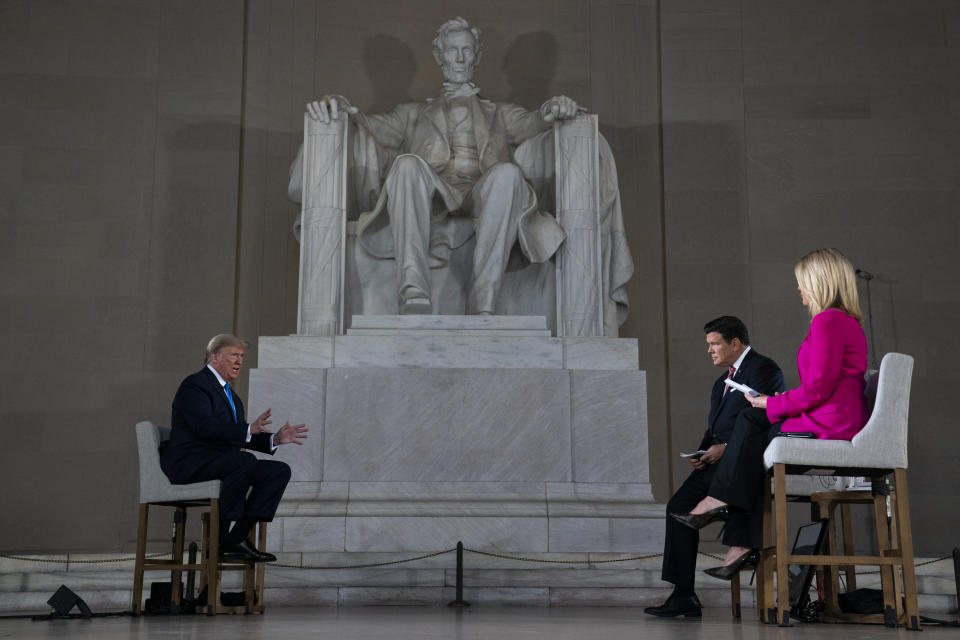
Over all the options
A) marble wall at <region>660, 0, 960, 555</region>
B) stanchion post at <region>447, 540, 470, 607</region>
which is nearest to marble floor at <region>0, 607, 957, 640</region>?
stanchion post at <region>447, 540, 470, 607</region>

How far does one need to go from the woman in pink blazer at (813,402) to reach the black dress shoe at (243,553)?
5.64ft

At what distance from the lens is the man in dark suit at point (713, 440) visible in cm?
438

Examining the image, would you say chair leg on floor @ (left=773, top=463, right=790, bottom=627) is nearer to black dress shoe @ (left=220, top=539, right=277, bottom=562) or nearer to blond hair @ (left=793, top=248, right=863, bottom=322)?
blond hair @ (left=793, top=248, right=863, bottom=322)

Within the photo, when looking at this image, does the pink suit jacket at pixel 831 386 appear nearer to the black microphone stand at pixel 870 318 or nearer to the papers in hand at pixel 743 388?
the papers in hand at pixel 743 388

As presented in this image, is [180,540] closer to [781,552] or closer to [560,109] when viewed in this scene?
[781,552]

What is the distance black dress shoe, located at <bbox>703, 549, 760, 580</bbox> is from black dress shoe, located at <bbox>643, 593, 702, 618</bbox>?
1.09 feet

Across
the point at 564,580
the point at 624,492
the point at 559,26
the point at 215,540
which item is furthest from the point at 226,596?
the point at 559,26

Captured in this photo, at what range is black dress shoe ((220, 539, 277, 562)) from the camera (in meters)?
4.50

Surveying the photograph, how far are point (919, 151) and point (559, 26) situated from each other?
3048 mm

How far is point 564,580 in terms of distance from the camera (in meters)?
5.16

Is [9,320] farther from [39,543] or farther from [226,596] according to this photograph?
[226,596]

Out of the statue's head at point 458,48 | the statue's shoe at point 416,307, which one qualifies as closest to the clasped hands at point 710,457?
the statue's shoe at point 416,307

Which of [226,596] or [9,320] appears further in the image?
[9,320]

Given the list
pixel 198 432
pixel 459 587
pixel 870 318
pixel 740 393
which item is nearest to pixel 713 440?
pixel 740 393
